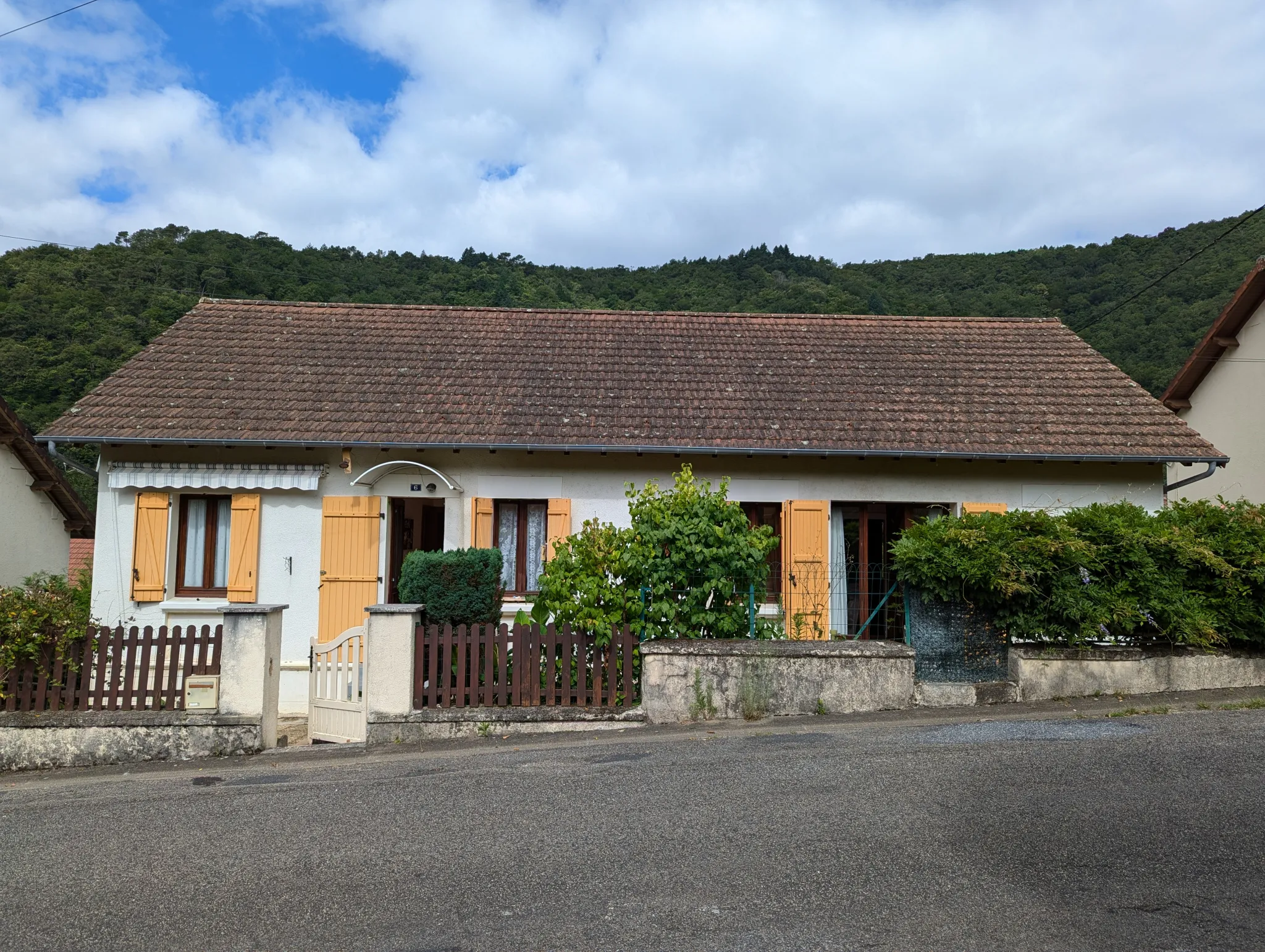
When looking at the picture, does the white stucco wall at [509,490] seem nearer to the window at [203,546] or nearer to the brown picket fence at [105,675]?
the window at [203,546]

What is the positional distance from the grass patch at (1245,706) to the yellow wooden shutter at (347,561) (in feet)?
30.8

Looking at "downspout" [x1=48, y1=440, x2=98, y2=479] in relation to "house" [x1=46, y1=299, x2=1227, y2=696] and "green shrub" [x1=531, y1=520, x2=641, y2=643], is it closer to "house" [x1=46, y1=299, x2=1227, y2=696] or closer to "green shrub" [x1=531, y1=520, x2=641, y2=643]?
"house" [x1=46, y1=299, x2=1227, y2=696]

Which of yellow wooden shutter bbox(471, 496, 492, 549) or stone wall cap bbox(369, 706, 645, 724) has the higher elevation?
yellow wooden shutter bbox(471, 496, 492, 549)

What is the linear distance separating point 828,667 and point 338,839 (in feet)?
15.3

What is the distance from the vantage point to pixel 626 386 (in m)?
13.5

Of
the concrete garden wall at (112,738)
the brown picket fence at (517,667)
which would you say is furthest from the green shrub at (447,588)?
the concrete garden wall at (112,738)

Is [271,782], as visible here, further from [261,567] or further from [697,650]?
[261,567]

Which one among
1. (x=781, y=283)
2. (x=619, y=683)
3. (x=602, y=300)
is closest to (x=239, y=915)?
(x=619, y=683)

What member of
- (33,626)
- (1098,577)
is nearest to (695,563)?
(1098,577)

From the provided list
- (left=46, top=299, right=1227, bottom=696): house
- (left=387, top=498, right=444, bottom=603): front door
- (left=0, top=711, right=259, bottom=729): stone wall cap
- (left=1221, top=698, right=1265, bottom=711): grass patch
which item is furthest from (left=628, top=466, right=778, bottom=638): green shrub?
(left=387, top=498, right=444, bottom=603): front door

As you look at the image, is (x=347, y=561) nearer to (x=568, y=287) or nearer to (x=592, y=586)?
(x=592, y=586)

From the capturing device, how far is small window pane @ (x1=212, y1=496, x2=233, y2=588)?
479 inches

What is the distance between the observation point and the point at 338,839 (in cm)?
552

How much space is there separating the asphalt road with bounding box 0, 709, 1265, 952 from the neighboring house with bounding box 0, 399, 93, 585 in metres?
11.1
